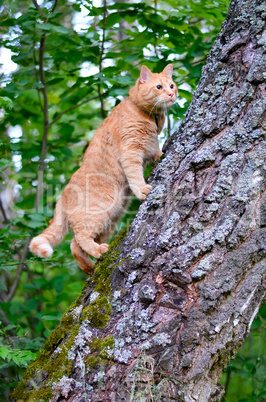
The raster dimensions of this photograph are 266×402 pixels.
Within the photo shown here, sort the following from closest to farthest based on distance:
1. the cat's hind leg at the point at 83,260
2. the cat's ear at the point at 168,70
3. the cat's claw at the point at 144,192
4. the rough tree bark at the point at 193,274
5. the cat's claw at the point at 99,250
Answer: the rough tree bark at the point at 193,274
the cat's claw at the point at 144,192
the cat's claw at the point at 99,250
the cat's hind leg at the point at 83,260
the cat's ear at the point at 168,70

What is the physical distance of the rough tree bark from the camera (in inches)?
66.7

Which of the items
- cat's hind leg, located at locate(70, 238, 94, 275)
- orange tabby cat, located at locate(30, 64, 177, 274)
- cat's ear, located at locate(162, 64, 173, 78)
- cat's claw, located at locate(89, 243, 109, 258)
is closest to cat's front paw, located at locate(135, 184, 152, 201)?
orange tabby cat, located at locate(30, 64, 177, 274)

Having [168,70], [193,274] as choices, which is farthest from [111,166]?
[193,274]

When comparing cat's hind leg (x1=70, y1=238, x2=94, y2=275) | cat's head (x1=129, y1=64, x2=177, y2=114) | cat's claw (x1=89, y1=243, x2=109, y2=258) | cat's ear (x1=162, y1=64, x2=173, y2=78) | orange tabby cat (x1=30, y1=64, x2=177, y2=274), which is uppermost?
cat's ear (x1=162, y1=64, x2=173, y2=78)

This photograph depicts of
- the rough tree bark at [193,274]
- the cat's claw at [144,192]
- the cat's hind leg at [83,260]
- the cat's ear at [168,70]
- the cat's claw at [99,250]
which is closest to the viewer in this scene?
the rough tree bark at [193,274]

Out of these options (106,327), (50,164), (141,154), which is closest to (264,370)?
(141,154)

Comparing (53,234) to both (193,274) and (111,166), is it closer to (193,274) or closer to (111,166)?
(111,166)

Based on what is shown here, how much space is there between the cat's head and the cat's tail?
3.94 feet

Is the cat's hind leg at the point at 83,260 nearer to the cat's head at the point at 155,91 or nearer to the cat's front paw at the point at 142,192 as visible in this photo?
the cat's front paw at the point at 142,192

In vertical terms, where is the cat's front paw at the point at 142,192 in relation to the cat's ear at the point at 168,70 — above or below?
below

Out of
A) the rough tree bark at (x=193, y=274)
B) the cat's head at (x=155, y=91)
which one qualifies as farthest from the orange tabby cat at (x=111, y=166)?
the rough tree bark at (x=193, y=274)

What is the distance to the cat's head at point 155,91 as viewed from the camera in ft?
11.1

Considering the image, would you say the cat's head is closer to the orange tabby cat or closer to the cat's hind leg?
the orange tabby cat

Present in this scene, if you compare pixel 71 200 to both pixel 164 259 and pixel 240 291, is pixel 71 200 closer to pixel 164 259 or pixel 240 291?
pixel 164 259
